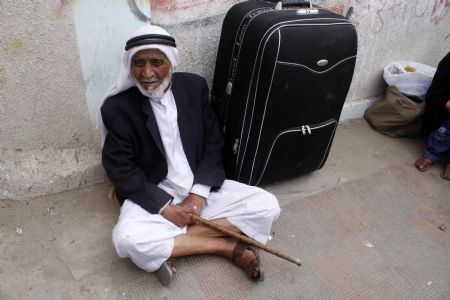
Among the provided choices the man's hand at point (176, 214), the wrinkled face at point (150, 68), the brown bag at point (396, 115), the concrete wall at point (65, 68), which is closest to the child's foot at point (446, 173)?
the brown bag at point (396, 115)

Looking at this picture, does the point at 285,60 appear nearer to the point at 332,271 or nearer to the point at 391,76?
the point at 332,271

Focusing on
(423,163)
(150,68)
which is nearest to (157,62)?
(150,68)

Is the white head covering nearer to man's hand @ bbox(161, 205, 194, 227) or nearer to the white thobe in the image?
the white thobe

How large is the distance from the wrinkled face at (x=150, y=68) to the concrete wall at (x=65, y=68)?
0.44 metres

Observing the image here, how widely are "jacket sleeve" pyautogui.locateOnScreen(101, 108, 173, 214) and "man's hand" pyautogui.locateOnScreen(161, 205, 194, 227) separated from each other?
1.7 inches

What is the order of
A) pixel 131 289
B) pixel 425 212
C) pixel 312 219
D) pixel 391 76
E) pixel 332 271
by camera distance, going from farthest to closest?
pixel 391 76, pixel 425 212, pixel 312 219, pixel 332 271, pixel 131 289

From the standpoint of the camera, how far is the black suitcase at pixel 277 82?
1953 millimetres

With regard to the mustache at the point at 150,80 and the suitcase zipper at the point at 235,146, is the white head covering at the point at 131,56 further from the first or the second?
the suitcase zipper at the point at 235,146

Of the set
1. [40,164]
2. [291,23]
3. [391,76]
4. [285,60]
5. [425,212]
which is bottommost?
[425,212]

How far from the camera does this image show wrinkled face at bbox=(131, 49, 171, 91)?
1738 millimetres

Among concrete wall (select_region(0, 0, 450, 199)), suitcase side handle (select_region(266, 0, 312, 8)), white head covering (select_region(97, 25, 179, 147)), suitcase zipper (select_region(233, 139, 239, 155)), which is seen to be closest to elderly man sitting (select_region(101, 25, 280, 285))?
white head covering (select_region(97, 25, 179, 147))

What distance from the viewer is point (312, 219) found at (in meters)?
2.48

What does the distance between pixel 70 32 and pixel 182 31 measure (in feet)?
2.18

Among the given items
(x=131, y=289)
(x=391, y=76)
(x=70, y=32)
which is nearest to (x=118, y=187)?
(x=131, y=289)
